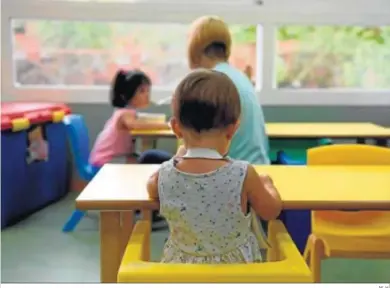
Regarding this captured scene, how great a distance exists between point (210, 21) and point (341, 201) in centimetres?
100

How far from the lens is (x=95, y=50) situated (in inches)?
183

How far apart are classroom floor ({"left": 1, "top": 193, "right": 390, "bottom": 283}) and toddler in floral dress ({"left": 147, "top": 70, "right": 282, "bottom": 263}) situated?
1362 millimetres

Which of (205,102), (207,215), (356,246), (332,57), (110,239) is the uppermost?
(332,57)

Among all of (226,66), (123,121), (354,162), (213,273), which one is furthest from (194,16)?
(213,273)

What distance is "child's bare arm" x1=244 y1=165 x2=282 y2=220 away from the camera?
150 cm

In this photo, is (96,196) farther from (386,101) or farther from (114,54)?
(386,101)

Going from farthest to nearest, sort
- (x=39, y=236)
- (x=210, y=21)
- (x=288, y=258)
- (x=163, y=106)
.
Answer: (x=163, y=106) < (x=39, y=236) < (x=210, y=21) < (x=288, y=258)

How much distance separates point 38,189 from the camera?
13.1ft

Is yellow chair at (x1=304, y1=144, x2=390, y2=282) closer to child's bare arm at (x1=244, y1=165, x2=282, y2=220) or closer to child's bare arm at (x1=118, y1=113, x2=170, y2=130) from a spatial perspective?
child's bare arm at (x1=244, y1=165, x2=282, y2=220)

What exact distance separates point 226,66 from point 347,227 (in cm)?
77

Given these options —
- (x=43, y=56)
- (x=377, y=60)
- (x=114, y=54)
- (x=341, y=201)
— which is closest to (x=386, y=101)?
(x=377, y=60)

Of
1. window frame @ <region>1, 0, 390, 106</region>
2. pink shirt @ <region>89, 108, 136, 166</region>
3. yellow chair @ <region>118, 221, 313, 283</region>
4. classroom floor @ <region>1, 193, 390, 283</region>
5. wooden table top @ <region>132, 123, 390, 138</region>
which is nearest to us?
yellow chair @ <region>118, 221, 313, 283</region>

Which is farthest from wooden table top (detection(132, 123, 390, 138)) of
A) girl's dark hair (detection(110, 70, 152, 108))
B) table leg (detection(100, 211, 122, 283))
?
table leg (detection(100, 211, 122, 283))

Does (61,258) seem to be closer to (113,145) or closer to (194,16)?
(113,145)
